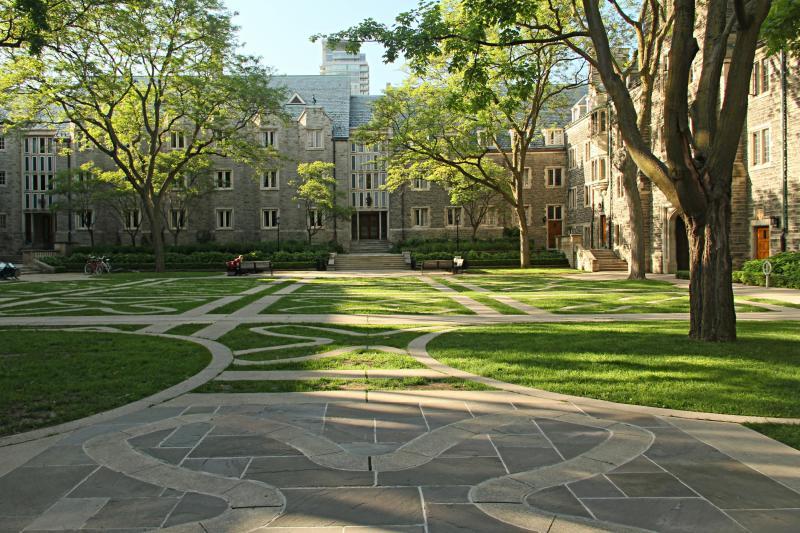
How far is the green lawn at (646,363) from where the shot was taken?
6.25 meters

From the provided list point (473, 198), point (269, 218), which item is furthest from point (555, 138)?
point (269, 218)

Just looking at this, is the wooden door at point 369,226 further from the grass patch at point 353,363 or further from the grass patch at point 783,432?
the grass patch at point 783,432

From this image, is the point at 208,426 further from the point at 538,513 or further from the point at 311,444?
the point at 538,513

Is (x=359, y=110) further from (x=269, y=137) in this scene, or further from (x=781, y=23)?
(x=781, y=23)

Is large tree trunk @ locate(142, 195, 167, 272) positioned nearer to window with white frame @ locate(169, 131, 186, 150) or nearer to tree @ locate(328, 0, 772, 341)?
window with white frame @ locate(169, 131, 186, 150)

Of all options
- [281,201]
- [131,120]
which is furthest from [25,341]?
[281,201]

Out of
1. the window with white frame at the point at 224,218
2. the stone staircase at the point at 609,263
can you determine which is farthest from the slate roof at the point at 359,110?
the stone staircase at the point at 609,263

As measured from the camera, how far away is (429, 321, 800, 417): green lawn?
246 inches

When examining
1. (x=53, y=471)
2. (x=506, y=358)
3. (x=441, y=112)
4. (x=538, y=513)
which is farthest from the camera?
(x=441, y=112)

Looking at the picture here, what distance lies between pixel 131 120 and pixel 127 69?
553cm

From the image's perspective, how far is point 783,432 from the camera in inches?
198

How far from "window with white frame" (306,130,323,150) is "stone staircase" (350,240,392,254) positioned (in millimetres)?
8629

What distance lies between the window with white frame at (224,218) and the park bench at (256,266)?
18.3 m

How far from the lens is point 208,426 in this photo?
5.38 m
